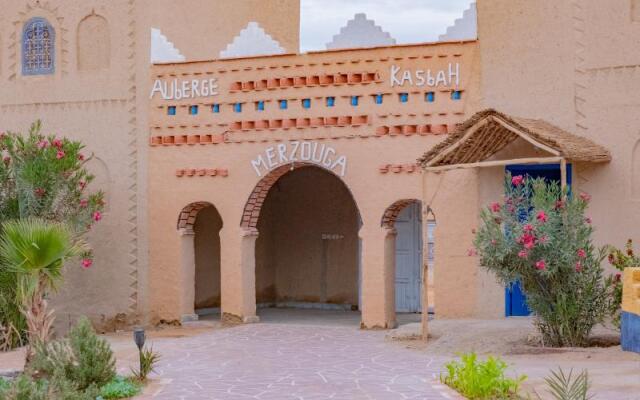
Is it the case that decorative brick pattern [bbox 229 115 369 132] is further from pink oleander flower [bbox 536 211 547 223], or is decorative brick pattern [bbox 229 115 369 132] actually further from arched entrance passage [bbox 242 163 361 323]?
pink oleander flower [bbox 536 211 547 223]

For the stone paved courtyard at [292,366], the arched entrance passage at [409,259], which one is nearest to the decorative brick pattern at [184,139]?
the stone paved courtyard at [292,366]

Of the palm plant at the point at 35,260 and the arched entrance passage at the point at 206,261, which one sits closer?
the palm plant at the point at 35,260

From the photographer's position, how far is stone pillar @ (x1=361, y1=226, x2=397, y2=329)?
637 inches

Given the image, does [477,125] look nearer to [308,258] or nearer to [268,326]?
[268,326]

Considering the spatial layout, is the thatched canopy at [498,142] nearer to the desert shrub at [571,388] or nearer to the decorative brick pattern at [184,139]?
the decorative brick pattern at [184,139]

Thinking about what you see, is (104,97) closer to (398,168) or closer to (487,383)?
(398,168)

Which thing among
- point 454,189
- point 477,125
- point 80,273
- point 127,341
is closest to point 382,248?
point 454,189

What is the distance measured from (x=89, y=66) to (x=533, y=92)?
8.14 metres

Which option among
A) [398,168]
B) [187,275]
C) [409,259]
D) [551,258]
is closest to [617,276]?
[551,258]

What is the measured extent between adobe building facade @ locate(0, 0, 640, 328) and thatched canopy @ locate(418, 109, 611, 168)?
0.43 meters

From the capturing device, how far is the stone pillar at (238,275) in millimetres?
17141

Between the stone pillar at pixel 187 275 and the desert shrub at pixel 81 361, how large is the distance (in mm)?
7240

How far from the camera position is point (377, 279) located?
16219 millimetres

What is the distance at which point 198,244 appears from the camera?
19453 mm
